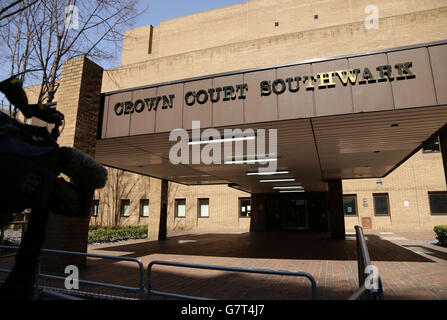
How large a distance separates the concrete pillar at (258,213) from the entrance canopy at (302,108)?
1439 centimetres

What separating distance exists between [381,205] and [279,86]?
20.0 m

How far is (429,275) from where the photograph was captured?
22.6ft

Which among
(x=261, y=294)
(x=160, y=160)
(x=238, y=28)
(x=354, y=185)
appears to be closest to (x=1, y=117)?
(x=261, y=294)

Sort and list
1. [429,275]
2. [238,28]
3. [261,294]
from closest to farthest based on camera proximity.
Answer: [261,294], [429,275], [238,28]

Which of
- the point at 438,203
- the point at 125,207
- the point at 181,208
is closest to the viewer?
the point at 438,203

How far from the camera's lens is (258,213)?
24672 millimetres

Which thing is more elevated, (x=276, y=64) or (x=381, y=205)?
(x=276, y=64)

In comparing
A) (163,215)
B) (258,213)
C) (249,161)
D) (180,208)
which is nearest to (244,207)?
(258,213)

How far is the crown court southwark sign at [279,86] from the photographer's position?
251 inches

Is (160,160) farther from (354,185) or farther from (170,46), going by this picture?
(170,46)

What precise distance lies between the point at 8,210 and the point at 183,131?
6647mm

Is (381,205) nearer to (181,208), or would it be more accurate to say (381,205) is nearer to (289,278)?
(181,208)

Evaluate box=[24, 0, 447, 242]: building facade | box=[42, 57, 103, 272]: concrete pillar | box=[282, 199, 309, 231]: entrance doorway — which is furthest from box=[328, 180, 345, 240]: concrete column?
box=[42, 57, 103, 272]: concrete pillar

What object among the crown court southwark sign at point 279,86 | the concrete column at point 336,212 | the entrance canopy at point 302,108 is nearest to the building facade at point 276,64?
the concrete column at point 336,212
